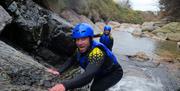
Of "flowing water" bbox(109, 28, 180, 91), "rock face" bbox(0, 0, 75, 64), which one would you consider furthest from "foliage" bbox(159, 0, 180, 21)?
"rock face" bbox(0, 0, 75, 64)

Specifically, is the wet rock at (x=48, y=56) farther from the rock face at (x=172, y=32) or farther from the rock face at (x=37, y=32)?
the rock face at (x=172, y=32)

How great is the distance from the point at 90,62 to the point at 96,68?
12cm

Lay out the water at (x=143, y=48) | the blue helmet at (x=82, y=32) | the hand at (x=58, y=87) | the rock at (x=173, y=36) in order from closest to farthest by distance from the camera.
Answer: the hand at (x=58, y=87) → the blue helmet at (x=82, y=32) → the water at (x=143, y=48) → the rock at (x=173, y=36)

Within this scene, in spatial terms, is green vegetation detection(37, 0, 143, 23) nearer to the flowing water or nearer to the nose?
the flowing water

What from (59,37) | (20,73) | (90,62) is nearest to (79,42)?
(90,62)

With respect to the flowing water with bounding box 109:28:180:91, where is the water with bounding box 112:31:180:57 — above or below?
below

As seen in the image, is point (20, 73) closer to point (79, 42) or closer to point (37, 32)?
point (79, 42)

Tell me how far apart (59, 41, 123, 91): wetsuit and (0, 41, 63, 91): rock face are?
764 millimetres

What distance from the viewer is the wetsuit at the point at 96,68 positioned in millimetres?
4191

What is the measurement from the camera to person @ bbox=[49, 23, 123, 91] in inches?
164

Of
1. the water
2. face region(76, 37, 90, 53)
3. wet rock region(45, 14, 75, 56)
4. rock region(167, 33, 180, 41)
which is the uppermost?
face region(76, 37, 90, 53)

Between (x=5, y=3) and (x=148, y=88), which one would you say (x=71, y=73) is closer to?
(x=5, y=3)

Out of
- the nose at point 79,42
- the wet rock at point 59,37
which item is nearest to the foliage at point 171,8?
the wet rock at point 59,37

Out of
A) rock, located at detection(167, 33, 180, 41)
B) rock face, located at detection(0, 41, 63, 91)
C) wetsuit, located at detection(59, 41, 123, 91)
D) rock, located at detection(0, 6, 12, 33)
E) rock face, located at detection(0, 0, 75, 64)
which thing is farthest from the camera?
rock, located at detection(167, 33, 180, 41)
